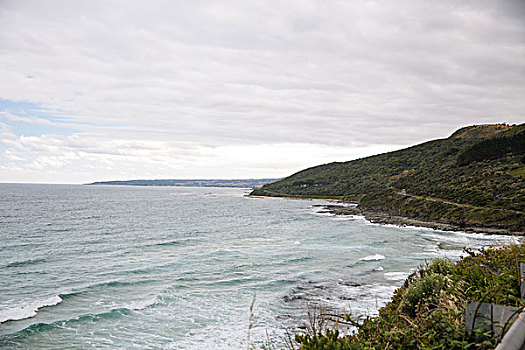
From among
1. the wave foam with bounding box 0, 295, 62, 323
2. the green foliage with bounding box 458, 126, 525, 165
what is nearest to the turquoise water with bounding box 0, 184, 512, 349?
the wave foam with bounding box 0, 295, 62, 323

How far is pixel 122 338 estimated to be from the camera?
44.2 ft

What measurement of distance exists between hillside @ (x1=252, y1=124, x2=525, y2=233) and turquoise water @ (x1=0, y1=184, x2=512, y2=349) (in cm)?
943

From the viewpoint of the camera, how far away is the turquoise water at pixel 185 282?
46.1 ft

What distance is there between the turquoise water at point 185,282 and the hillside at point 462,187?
30.9 feet

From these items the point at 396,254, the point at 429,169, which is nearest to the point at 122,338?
the point at 396,254

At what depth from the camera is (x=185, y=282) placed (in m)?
21.2

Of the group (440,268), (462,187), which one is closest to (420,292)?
(440,268)

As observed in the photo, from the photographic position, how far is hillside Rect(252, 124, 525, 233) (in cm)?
4605

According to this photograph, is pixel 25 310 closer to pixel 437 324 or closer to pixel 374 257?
pixel 437 324

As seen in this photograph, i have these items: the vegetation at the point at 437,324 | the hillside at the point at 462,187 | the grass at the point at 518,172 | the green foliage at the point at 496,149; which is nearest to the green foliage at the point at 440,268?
the vegetation at the point at 437,324

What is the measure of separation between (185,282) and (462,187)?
177ft

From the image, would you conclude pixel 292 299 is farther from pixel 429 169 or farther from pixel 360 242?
pixel 429 169

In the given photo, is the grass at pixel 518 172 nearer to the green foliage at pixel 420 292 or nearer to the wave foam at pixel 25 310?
the green foliage at pixel 420 292

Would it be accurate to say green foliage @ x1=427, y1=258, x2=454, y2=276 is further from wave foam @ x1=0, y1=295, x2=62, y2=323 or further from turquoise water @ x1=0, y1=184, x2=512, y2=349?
wave foam @ x1=0, y1=295, x2=62, y2=323
